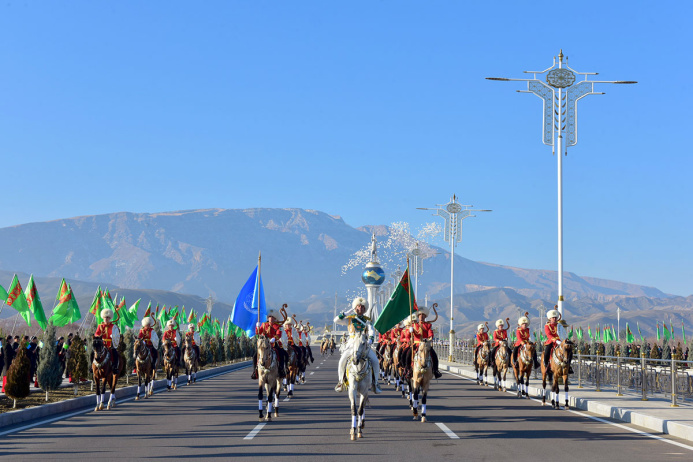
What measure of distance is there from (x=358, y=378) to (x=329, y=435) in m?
1.12

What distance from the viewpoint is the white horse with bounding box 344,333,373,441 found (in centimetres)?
1436

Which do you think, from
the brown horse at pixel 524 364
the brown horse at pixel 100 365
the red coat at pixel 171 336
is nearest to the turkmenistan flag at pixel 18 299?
the red coat at pixel 171 336

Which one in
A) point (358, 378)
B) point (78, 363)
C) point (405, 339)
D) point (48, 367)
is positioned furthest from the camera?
point (78, 363)

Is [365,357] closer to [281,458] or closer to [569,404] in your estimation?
[281,458]

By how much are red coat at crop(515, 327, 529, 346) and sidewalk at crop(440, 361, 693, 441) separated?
1.75 m

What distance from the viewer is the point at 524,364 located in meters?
22.9

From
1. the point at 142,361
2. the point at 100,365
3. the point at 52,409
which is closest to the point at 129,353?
the point at 142,361

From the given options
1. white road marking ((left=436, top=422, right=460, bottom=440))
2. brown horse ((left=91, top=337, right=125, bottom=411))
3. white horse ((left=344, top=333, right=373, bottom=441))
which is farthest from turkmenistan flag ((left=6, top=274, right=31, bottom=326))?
white road marking ((left=436, top=422, right=460, bottom=440))

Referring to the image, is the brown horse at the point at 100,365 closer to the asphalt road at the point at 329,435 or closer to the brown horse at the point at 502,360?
the asphalt road at the point at 329,435

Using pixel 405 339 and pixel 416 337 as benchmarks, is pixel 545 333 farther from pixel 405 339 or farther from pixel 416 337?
pixel 416 337

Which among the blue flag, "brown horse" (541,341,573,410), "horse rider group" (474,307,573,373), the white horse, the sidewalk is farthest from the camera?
"horse rider group" (474,307,573,373)

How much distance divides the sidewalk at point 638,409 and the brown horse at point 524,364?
1.84ft

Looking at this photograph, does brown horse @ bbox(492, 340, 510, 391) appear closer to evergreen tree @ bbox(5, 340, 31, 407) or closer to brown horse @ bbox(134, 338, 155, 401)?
brown horse @ bbox(134, 338, 155, 401)

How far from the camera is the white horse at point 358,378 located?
14.4m
